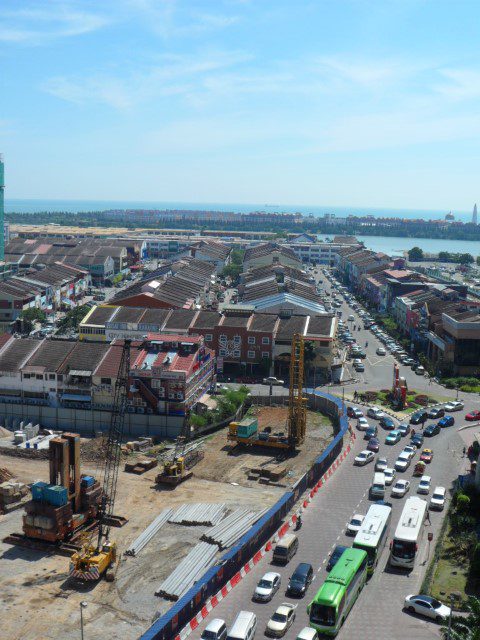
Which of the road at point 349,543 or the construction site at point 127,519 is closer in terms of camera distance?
the road at point 349,543

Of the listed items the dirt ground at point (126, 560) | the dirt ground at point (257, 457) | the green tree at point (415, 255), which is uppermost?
the green tree at point (415, 255)

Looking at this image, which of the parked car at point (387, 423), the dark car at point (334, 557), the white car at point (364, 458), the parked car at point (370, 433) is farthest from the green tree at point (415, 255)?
the dark car at point (334, 557)

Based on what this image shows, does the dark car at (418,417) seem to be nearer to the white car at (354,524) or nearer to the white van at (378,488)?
the white van at (378,488)

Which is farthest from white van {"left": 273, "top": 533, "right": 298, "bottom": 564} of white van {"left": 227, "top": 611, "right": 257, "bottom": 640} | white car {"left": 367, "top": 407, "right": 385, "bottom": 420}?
white car {"left": 367, "top": 407, "right": 385, "bottom": 420}

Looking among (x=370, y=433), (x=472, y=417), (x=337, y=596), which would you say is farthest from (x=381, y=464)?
(x=337, y=596)

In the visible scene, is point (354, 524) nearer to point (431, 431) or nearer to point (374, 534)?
point (374, 534)

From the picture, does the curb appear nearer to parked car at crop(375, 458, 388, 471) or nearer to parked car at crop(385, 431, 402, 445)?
parked car at crop(375, 458, 388, 471)
